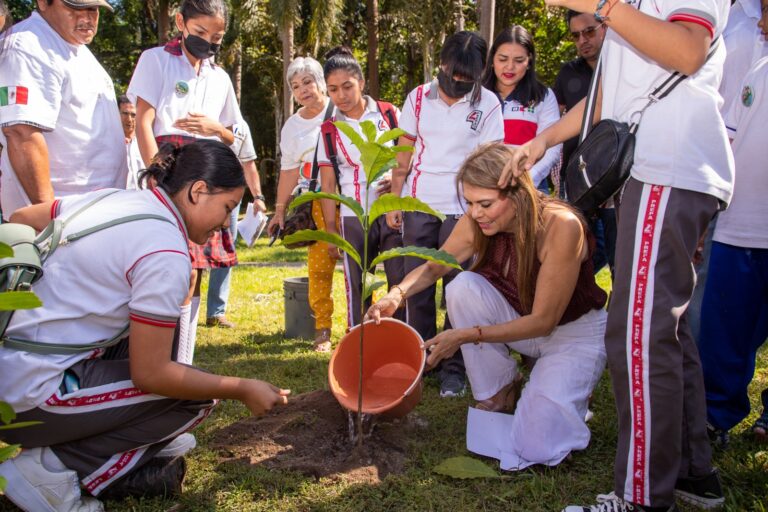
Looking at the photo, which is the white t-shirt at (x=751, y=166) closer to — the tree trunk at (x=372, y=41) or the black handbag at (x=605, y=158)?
the black handbag at (x=605, y=158)

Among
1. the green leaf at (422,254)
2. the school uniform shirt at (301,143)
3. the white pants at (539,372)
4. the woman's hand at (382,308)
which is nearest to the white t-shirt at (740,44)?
the white pants at (539,372)

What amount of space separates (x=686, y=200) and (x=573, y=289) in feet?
2.50

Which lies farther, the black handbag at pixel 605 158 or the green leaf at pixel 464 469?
the green leaf at pixel 464 469

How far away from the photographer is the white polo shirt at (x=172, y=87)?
354 centimetres

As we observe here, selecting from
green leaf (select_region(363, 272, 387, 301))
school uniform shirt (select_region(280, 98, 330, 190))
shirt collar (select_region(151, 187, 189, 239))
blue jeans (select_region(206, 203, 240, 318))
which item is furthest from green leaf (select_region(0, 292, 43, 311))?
blue jeans (select_region(206, 203, 240, 318))

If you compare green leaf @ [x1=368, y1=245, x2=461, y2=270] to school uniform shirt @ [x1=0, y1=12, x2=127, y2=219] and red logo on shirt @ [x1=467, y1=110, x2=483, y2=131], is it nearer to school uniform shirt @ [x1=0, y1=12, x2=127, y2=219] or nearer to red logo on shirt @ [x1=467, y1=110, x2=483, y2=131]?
red logo on shirt @ [x1=467, y1=110, x2=483, y2=131]

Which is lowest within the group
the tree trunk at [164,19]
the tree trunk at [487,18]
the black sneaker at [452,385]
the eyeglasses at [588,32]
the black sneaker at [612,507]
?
the black sneaker at [452,385]

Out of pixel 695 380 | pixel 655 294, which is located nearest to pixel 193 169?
pixel 655 294

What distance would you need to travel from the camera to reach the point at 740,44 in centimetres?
266

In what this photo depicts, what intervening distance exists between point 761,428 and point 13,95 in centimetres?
337

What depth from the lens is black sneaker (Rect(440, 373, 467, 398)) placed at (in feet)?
11.0

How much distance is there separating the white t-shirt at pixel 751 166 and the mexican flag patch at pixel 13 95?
2880 millimetres

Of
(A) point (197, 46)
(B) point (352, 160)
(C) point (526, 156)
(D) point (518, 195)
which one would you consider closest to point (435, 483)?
(D) point (518, 195)

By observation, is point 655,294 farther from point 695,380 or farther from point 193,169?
point 193,169
